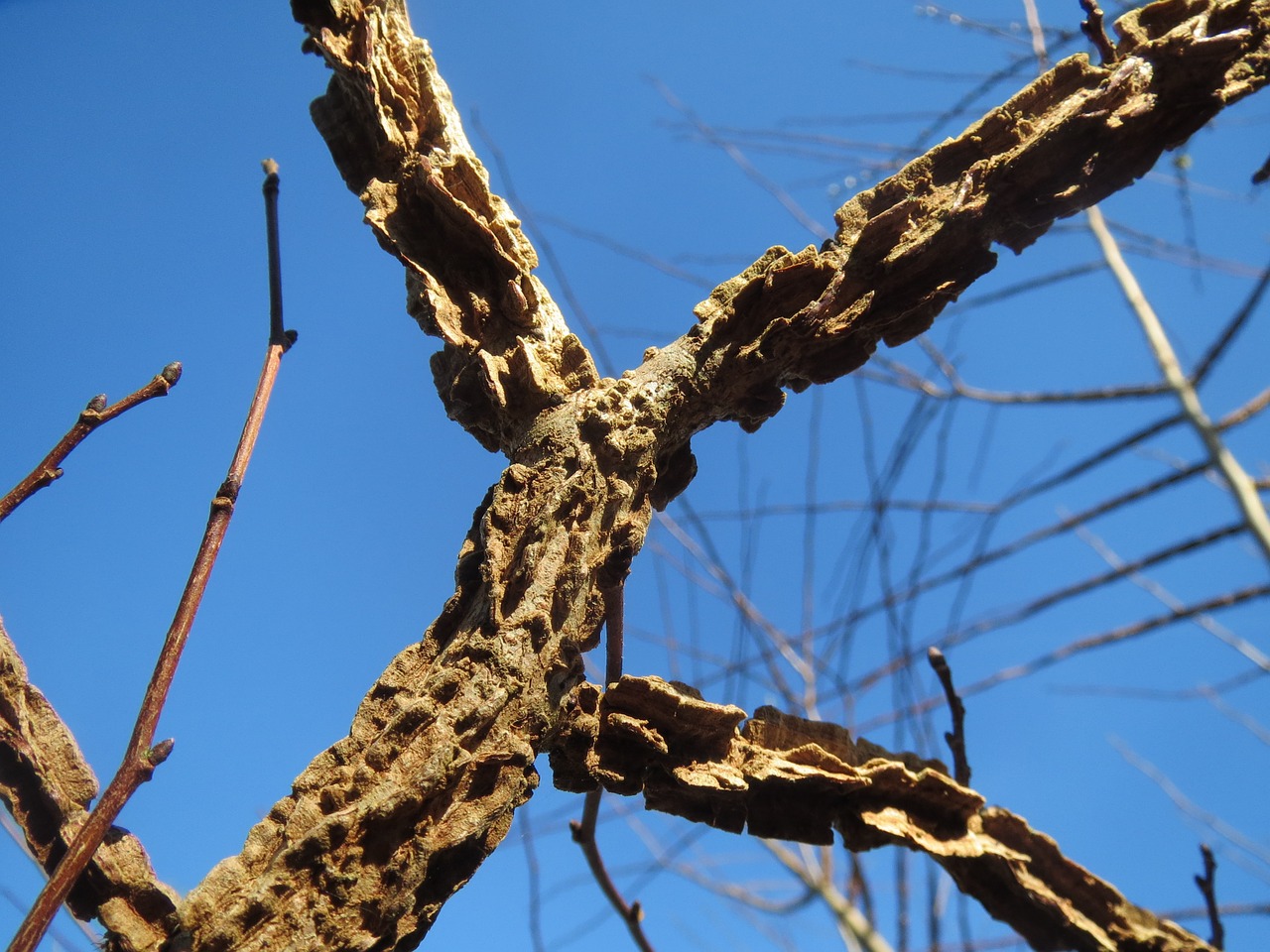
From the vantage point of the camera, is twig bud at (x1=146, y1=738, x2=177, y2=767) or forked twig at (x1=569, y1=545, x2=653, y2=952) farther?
forked twig at (x1=569, y1=545, x2=653, y2=952)

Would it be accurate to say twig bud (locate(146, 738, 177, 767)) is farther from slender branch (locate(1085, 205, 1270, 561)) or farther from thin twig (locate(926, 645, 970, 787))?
slender branch (locate(1085, 205, 1270, 561))

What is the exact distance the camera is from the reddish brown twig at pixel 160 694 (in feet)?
2.47

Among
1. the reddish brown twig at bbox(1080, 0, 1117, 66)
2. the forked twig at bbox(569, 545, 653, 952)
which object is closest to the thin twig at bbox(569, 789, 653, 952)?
the forked twig at bbox(569, 545, 653, 952)

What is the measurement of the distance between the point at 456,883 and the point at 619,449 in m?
0.71

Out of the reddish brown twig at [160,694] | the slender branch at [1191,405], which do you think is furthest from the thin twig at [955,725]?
the reddish brown twig at [160,694]

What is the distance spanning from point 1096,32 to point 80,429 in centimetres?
193

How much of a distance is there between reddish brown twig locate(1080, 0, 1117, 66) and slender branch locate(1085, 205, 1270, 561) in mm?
531

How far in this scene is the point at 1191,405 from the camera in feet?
5.18

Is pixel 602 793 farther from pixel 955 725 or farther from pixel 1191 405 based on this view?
pixel 1191 405

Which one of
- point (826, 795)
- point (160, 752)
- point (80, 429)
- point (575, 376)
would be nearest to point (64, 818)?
point (160, 752)

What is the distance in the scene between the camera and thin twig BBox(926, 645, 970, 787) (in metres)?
1.50

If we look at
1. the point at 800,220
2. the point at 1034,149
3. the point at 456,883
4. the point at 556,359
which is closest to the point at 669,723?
the point at 456,883

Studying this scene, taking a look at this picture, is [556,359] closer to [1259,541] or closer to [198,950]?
[198,950]

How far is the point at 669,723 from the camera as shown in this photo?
1341mm
